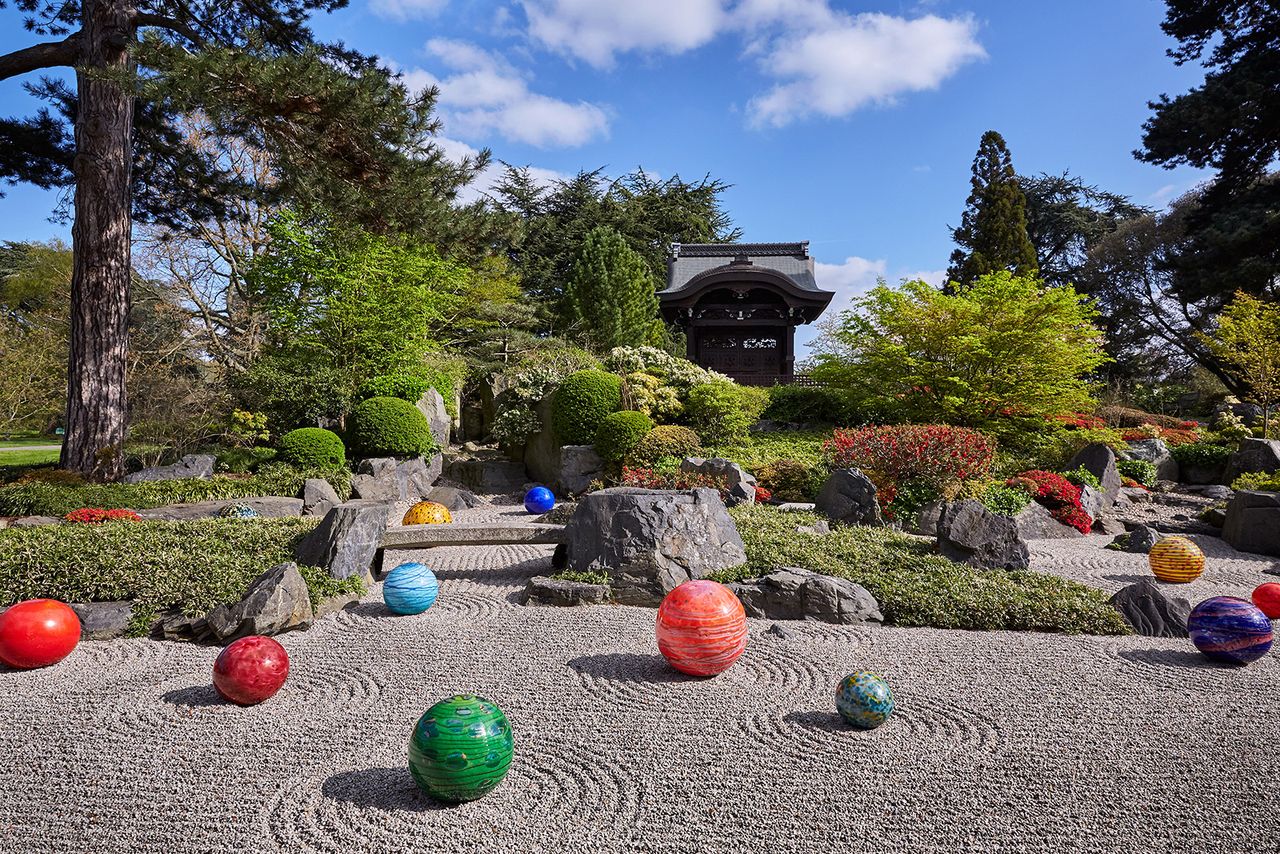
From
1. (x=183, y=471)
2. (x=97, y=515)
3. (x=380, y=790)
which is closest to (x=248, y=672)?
(x=380, y=790)

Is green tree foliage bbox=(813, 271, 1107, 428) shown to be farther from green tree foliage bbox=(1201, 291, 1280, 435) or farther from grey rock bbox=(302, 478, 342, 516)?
grey rock bbox=(302, 478, 342, 516)

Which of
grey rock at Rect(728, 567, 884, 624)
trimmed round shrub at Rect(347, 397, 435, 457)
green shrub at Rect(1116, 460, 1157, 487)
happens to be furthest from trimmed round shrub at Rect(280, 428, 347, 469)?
green shrub at Rect(1116, 460, 1157, 487)

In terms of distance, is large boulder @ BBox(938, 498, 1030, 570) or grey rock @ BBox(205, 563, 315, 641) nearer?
grey rock @ BBox(205, 563, 315, 641)

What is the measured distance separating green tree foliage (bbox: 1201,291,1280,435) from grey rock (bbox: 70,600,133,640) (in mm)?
19838

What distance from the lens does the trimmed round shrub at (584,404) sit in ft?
42.2

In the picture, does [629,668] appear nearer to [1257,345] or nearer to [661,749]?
[661,749]

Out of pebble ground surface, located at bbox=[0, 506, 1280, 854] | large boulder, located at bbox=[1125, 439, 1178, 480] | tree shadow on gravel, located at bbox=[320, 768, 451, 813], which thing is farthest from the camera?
large boulder, located at bbox=[1125, 439, 1178, 480]

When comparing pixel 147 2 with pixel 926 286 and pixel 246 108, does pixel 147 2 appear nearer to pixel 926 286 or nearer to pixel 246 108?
pixel 246 108

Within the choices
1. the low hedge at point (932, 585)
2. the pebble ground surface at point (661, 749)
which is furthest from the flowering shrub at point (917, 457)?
the pebble ground surface at point (661, 749)

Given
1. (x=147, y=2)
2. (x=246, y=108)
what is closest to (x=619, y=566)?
(x=246, y=108)

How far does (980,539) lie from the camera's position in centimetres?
664

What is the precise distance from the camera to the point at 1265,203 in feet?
59.7

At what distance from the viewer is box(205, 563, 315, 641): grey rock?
4.80m

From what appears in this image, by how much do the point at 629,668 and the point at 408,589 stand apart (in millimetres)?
2096
